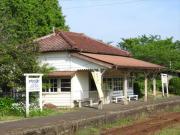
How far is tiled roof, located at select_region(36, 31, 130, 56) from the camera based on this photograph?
28250mm

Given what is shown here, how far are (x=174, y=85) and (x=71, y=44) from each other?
17282mm

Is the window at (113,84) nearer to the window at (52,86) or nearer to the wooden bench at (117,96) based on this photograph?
the wooden bench at (117,96)

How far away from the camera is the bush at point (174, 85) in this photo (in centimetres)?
4231

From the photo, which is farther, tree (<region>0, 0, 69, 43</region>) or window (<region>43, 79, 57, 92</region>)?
tree (<region>0, 0, 69, 43</region>)

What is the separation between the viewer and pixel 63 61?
2845 centimetres

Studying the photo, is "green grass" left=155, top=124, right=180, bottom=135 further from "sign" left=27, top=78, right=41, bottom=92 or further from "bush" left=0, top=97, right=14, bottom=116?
"bush" left=0, top=97, right=14, bottom=116

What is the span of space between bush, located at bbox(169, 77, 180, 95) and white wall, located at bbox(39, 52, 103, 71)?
16462 mm

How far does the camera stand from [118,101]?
32031 mm

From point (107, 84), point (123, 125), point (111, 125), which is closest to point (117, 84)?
point (107, 84)

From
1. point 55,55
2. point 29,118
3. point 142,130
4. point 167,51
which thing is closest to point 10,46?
point 29,118

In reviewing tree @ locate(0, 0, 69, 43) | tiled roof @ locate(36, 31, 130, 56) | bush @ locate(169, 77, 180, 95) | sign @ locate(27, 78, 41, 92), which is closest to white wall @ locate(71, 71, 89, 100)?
tiled roof @ locate(36, 31, 130, 56)

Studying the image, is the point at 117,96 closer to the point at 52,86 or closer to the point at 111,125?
the point at 52,86

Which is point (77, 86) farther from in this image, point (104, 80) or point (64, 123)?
point (64, 123)

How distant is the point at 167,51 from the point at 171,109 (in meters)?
24.2
